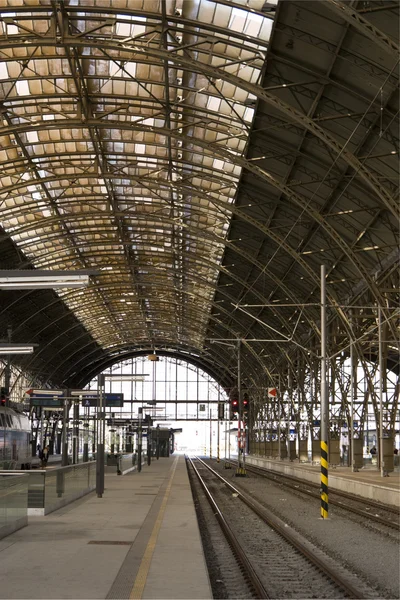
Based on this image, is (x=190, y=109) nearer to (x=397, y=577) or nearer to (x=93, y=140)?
(x=93, y=140)

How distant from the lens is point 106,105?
4034 cm

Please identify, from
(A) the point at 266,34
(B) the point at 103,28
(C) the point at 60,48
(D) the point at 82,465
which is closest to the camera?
(D) the point at 82,465

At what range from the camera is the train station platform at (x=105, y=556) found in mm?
11289

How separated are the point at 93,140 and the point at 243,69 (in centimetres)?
1161

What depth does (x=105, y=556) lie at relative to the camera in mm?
14312

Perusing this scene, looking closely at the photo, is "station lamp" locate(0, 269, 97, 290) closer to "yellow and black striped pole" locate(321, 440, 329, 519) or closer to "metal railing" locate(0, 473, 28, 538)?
"metal railing" locate(0, 473, 28, 538)

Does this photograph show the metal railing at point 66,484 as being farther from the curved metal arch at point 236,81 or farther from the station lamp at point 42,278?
the curved metal arch at point 236,81

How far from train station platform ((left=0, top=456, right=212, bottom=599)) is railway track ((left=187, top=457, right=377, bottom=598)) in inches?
43.1

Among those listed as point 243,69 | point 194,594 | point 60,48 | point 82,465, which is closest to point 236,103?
point 243,69

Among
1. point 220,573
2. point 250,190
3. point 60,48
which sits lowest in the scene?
point 220,573

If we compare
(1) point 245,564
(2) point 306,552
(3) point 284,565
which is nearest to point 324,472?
(2) point 306,552

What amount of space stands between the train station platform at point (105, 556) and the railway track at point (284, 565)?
109cm

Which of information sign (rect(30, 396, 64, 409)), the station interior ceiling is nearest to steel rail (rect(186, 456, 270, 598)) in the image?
the station interior ceiling

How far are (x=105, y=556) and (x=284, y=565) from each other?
4030 mm
